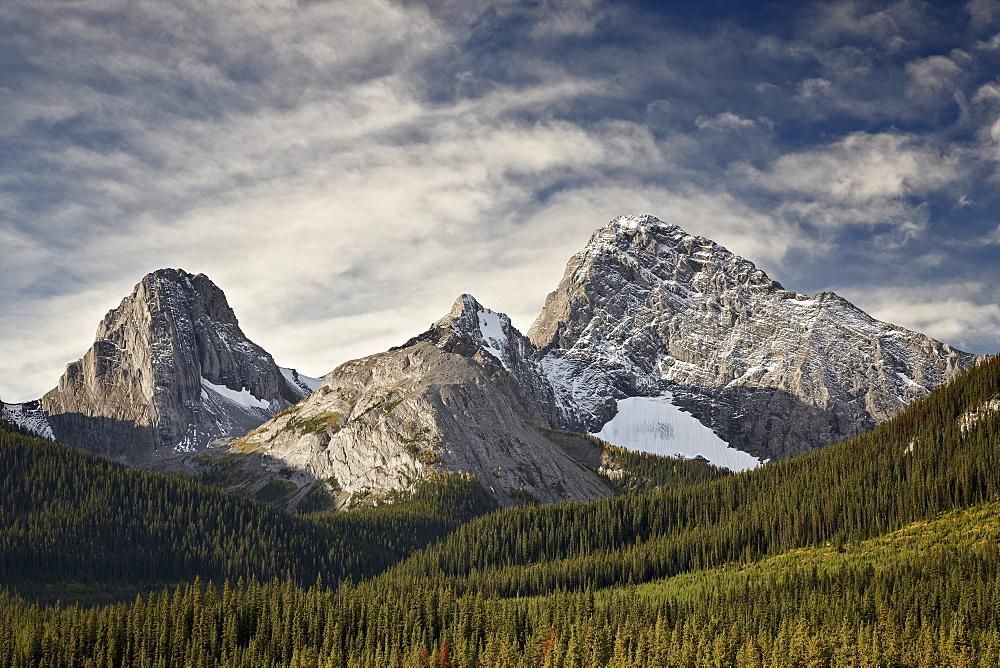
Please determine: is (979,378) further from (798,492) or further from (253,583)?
(253,583)

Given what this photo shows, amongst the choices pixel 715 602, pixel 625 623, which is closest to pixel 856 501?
pixel 715 602

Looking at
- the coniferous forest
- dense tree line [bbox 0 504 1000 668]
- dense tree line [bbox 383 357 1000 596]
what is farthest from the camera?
dense tree line [bbox 383 357 1000 596]

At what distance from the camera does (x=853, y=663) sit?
113188 mm

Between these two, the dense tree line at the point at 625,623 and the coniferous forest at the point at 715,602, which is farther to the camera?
the coniferous forest at the point at 715,602

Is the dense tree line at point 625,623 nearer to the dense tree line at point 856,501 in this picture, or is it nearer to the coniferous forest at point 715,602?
the coniferous forest at point 715,602

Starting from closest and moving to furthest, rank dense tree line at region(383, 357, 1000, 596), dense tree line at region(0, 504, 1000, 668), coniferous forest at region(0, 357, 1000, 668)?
dense tree line at region(0, 504, 1000, 668) → coniferous forest at region(0, 357, 1000, 668) → dense tree line at region(383, 357, 1000, 596)

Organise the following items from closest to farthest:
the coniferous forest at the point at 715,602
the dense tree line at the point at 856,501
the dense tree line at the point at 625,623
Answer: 1. the dense tree line at the point at 625,623
2. the coniferous forest at the point at 715,602
3. the dense tree line at the point at 856,501

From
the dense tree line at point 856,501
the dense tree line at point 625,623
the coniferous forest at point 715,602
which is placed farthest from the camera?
the dense tree line at point 856,501

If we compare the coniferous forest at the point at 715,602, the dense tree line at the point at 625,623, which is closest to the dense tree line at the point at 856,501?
the coniferous forest at the point at 715,602

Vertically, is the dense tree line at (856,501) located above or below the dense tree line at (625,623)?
above

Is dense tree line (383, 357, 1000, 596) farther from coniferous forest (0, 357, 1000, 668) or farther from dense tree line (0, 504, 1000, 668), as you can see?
dense tree line (0, 504, 1000, 668)

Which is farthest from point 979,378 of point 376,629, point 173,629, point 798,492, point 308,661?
point 173,629

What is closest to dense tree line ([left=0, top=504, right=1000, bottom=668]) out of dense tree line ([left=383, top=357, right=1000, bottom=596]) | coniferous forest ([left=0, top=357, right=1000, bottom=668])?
coniferous forest ([left=0, top=357, right=1000, bottom=668])

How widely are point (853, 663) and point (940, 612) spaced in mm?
19593
